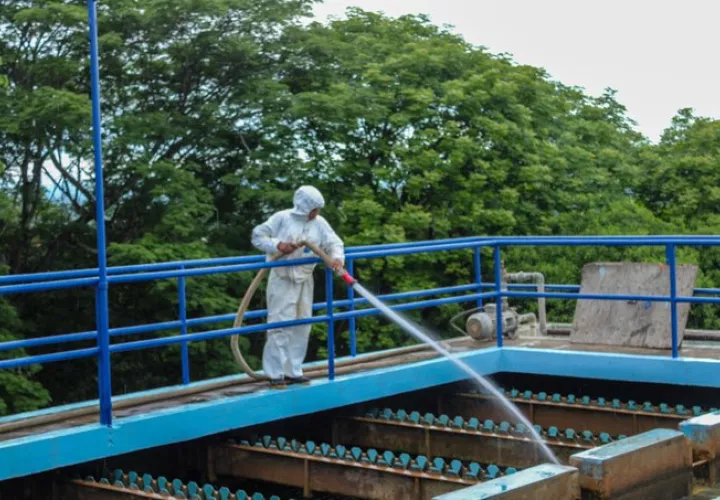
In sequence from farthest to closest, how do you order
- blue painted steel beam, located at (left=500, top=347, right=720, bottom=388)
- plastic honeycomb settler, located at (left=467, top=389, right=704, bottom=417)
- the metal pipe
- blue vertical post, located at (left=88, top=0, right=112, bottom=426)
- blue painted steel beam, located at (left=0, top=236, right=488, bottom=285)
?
→ the metal pipe < blue painted steel beam, located at (left=500, top=347, right=720, bottom=388) < plastic honeycomb settler, located at (left=467, top=389, right=704, bottom=417) < blue painted steel beam, located at (left=0, top=236, right=488, bottom=285) < blue vertical post, located at (left=88, top=0, right=112, bottom=426)

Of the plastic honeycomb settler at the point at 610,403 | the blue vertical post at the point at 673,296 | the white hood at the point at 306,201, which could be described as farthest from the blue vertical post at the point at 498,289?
the white hood at the point at 306,201

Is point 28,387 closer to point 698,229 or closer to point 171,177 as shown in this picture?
point 171,177

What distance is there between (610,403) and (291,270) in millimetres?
3290

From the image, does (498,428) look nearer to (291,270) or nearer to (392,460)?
(392,460)

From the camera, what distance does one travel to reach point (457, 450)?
941 centimetres

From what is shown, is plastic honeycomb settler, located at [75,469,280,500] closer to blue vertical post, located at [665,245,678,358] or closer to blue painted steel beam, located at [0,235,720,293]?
blue painted steel beam, located at [0,235,720,293]

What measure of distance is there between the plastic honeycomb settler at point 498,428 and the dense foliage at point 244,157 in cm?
1147

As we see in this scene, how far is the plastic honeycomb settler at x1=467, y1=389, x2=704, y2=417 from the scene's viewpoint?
32.6 feet

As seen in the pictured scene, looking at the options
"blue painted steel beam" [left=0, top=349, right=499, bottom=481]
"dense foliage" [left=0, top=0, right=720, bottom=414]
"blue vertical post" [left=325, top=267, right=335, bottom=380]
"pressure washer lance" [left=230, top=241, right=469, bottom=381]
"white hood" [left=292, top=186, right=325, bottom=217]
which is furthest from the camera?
"dense foliage" [left=0, top=0, right=720, bottom=414]

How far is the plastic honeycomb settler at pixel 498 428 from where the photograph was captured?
917 cm

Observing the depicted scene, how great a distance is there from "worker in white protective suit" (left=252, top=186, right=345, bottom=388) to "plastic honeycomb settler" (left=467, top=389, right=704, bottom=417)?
2.39 meters

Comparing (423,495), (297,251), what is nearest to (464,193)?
(297,251)

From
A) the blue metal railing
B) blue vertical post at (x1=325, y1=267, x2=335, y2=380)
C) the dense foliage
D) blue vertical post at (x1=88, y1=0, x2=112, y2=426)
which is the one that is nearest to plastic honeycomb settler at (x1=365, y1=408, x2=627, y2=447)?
blue vertical post at (x1=325, y1=267, x2=335, y2=380)

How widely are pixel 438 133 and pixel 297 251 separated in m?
18.8
